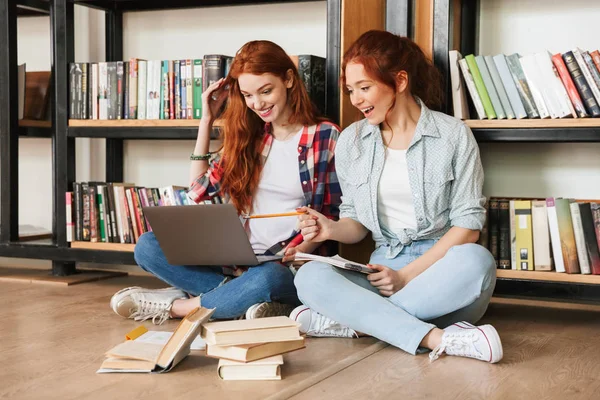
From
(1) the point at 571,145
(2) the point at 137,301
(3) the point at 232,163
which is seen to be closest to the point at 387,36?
(3) the point at 232,163

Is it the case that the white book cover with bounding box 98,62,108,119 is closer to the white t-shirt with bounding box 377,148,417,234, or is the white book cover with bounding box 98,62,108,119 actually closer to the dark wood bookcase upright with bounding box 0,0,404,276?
the dark wood bookcase upright with bounding box 0,0,404,276

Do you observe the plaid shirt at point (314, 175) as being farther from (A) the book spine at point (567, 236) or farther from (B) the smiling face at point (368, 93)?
(A) the book spine at point (567, 236)

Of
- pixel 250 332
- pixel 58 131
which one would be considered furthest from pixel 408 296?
pixel 58 131

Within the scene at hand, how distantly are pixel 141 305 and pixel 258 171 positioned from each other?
48 centimetres

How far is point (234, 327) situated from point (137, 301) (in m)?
0.67

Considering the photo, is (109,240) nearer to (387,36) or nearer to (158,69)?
(158,69)

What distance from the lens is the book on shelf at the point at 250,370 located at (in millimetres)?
1533

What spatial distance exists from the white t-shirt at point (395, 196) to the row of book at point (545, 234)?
1.22ft

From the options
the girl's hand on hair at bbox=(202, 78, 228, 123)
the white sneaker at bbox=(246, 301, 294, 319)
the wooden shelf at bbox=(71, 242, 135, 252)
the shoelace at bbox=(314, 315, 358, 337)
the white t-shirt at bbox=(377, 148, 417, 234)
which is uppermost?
the girl's hand on hair at bbox=(202, 78, 228, 123)

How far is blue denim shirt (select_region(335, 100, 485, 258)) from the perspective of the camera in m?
1.98

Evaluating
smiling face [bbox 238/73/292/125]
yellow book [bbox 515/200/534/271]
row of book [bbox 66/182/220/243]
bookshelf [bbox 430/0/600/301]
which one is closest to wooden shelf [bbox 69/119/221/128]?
row of book [bbox 66/182/220/243]

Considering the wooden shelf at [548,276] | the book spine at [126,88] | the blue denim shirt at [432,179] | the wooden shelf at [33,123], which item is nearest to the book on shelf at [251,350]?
the blue denim shirt at [432,179]

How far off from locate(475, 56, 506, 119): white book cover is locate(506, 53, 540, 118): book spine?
59 mm

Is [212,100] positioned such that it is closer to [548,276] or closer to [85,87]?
[85,87]
